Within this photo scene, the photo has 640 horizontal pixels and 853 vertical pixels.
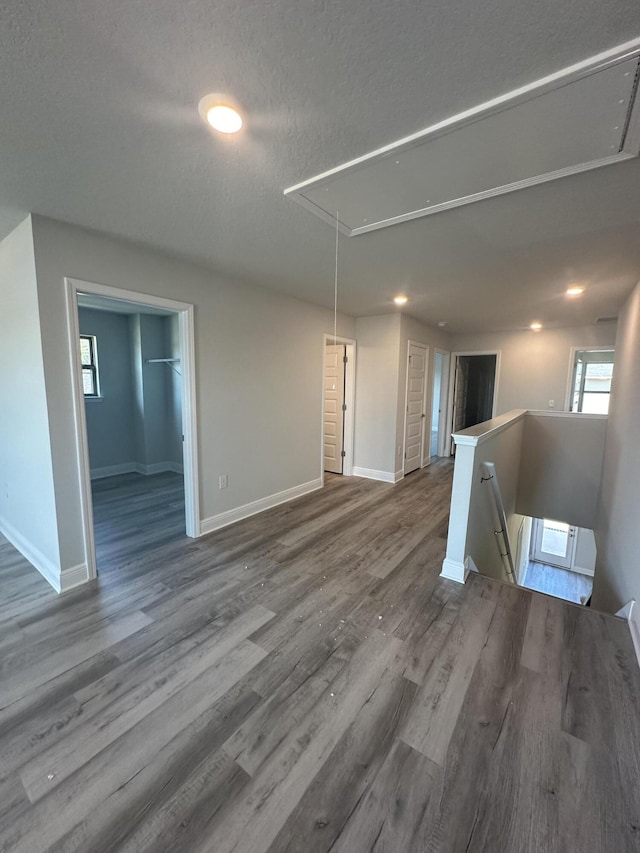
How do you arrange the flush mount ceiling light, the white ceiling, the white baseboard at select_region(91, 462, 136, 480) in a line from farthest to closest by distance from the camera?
the white baseboard at select_region(91, 462, 136, 480), the flush mount ceiling light, the white ceiling

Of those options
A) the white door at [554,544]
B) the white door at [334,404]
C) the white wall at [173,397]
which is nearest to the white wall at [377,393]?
the white door at [334,404]

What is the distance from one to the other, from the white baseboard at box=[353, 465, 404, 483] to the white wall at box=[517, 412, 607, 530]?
1.94m

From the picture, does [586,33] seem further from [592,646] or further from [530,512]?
[530,512]

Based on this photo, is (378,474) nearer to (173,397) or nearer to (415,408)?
(415,408)

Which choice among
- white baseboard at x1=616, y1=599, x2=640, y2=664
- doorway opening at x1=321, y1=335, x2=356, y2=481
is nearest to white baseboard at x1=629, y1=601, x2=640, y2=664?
white baseboard at x1=616, y1=599, x2=640, y2=664

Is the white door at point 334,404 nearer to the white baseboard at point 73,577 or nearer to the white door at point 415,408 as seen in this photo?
the white door at point 415,408

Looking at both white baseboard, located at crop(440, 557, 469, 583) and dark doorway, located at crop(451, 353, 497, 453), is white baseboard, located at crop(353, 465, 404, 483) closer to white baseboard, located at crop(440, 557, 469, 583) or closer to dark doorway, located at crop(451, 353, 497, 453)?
white baseboard, located at crop(440, 557, 469, 583)

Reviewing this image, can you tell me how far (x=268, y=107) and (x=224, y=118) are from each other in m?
0.19

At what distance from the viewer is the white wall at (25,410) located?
2344 mm

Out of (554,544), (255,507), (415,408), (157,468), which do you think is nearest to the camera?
(255,507)

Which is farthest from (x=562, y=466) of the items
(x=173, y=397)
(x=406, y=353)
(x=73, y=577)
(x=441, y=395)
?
(x=173, y=397)

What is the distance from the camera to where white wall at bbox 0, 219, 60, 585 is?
2344mm

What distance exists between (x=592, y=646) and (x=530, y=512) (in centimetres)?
381

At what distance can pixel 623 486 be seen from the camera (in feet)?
10.3
